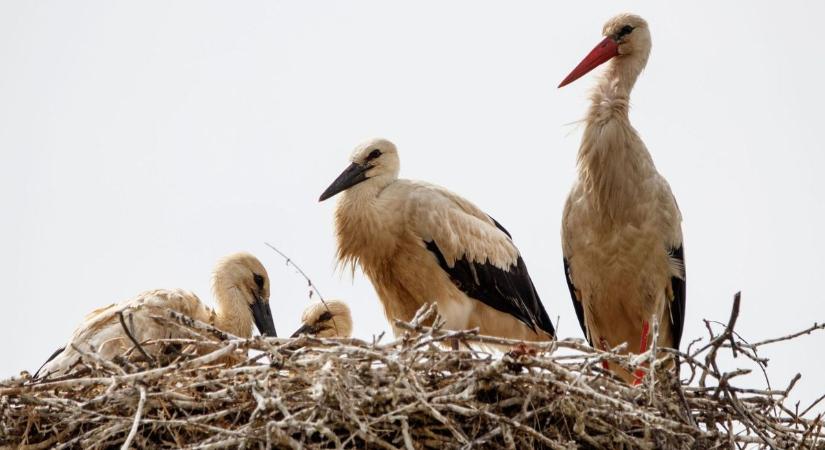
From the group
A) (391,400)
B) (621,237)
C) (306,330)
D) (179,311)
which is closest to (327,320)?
(306,330)

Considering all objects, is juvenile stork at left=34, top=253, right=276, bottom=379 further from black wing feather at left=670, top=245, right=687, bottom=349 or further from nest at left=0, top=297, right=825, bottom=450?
black wing feather at left=670, top=245, right=687, bottom=349

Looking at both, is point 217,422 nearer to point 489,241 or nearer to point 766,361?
point 766,361

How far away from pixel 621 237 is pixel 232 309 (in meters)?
1.81

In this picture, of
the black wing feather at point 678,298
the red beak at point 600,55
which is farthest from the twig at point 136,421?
the red beak at point 600,55

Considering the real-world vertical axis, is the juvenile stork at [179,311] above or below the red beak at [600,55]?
below

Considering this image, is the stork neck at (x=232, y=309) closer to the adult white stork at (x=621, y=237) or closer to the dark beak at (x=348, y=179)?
the dark beak at (x=348, y=179)

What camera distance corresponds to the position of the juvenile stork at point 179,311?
548cm

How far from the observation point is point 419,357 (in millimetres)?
4211

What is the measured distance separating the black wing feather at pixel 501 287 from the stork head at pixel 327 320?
0.62 meters

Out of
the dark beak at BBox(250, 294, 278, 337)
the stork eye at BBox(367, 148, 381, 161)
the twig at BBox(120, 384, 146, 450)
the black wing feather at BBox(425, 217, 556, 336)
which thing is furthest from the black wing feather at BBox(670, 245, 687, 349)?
the twig at BBox(120, 384, 146, 450)

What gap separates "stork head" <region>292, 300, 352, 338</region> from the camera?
640 centimetres

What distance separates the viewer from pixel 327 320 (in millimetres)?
6473

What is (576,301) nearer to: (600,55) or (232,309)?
(600,55)

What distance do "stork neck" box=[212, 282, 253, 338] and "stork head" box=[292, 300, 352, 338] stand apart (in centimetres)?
24
